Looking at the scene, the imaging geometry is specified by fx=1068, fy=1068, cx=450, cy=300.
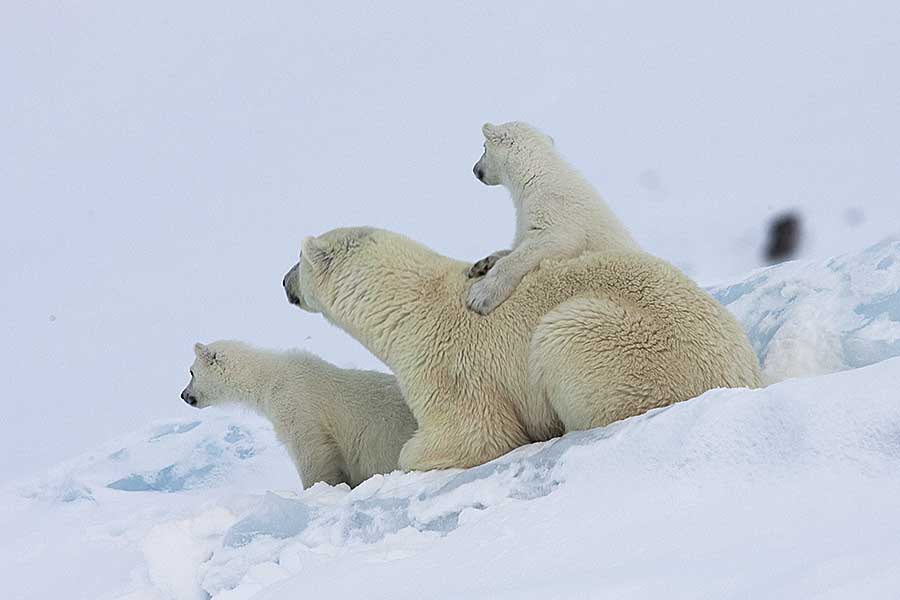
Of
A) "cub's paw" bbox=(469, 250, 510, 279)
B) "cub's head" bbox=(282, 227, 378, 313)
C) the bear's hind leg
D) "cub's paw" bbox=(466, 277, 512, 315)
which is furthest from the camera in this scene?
"cub's head" bbox=(282, 227, 378, 313)

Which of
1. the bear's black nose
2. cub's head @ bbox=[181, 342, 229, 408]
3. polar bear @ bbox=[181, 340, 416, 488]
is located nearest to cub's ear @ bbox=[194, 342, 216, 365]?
cub's head @ bbox=[181, 342, 229, 408]

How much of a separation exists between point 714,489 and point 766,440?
0.70 feet

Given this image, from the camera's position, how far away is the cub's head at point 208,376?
646 centimetres

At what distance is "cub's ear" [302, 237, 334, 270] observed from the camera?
5234 mm

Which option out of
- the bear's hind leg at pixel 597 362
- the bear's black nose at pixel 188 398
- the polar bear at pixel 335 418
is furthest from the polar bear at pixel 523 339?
the bear's black nose at pixel 188 398

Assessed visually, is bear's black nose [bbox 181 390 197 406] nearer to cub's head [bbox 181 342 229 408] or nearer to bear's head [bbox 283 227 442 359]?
cub's head [bbox 181 342 229 408]

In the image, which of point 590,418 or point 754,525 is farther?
point 590,418

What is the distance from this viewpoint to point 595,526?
2984 mm

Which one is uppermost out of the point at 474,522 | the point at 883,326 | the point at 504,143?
the point at 504,143

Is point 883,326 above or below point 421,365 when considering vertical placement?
below

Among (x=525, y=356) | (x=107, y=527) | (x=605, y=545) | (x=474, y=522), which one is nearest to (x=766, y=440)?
(x=605, y=545)

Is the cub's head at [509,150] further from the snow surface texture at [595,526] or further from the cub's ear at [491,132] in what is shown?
the snow surface texture at [595,526]

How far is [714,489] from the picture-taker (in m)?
2.93

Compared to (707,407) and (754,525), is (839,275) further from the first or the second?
(754,525)
